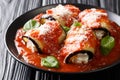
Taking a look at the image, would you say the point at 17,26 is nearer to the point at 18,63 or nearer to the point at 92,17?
the point at 18,63

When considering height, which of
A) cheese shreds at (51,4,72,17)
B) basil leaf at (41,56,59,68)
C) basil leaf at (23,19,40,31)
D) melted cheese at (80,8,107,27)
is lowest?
basil leaf at (41,56,59,68)

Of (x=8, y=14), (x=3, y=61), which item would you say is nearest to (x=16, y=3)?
(x=8, y=14)

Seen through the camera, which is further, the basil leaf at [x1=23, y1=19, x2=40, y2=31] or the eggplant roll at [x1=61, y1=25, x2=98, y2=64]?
the basil leaf at [x1=23, y1=19, x2=40, y2=31]

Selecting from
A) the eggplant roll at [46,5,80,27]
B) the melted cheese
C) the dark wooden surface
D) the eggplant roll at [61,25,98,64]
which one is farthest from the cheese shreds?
the dark wooden surface

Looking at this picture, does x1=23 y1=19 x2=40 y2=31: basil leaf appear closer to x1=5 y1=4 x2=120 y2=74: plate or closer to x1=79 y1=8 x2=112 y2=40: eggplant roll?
x1=5 y1=4 x2=120 y2=74: plate

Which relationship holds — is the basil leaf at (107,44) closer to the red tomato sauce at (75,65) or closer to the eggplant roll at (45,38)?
the red tomato sauce at (75,65)

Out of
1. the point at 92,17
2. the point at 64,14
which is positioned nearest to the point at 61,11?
the point at 64,14

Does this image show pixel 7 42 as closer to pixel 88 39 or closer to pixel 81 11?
pixel 88 39
